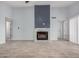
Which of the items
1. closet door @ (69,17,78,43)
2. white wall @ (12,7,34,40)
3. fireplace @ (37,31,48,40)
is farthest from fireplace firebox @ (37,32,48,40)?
closet door @ (69,17,78,43)

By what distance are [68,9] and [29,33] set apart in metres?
4.24

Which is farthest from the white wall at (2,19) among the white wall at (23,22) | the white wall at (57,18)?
the white wall at (57,18)

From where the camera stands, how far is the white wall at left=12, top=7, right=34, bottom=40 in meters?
12.7

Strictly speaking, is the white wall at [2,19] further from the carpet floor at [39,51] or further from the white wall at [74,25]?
the white wall at [74,25]

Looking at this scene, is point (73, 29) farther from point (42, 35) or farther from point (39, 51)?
point (39, 51)

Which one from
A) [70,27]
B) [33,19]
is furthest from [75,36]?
[33,19]

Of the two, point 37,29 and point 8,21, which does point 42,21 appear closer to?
point 37,29

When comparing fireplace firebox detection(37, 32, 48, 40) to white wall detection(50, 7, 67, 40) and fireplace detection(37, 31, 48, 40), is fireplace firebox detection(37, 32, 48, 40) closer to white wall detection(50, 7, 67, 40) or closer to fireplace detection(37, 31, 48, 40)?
fireplace detection(37, 31, 48, 40)

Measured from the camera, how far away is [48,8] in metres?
11.5

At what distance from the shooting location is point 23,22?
12781mm

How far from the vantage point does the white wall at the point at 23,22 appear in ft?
41.8

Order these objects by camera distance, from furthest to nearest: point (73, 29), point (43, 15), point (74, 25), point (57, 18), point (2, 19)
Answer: point (57, 18)
point (43, 15)
point (73, 29)
point (74, 25)
point (2, 19)

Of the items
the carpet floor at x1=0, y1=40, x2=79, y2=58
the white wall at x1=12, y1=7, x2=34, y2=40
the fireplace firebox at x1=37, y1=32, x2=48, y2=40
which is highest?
the white wall at x1=12, y1=7, x2=34, y2=40

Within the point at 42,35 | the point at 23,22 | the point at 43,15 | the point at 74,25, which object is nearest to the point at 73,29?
the point at 74,25
